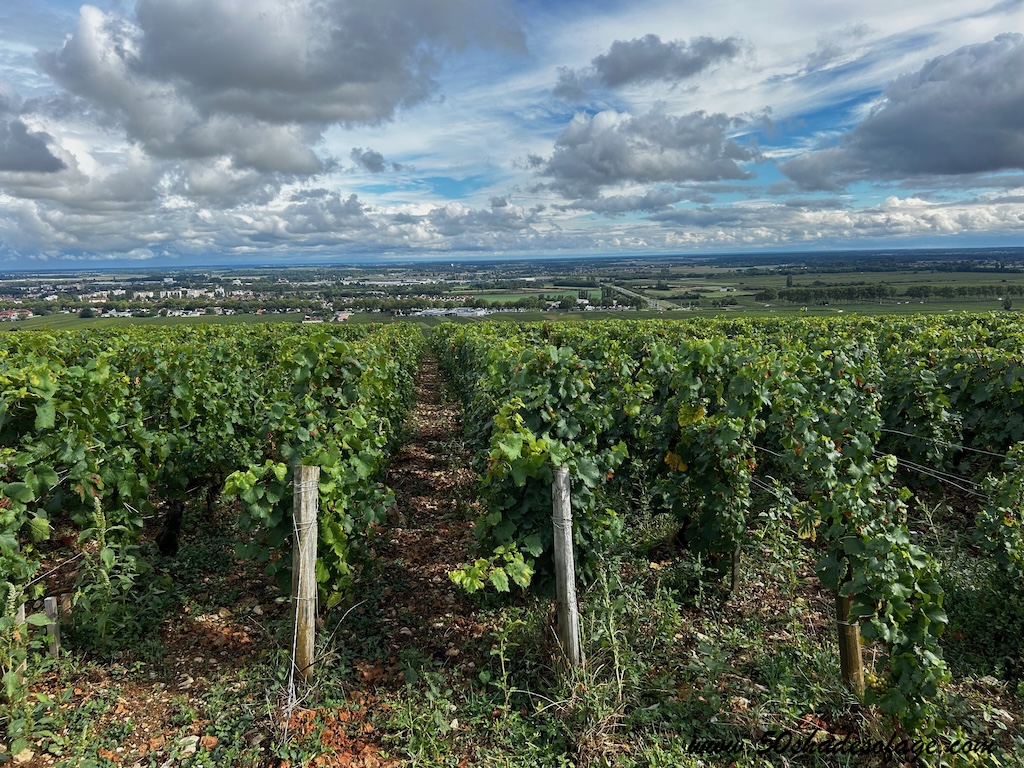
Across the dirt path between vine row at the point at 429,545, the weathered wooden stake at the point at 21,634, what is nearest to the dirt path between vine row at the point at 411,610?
the dirt path between vine row at the point at 429,545

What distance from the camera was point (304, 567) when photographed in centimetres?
414

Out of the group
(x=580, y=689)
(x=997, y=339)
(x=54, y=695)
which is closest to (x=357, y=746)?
(x=580, y=689)

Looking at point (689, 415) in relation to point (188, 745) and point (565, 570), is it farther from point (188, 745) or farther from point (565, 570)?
point (188, 745)

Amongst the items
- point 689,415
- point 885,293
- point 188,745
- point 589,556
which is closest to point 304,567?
point 188,745

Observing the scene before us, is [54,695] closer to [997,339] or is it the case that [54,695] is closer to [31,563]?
[31,563]

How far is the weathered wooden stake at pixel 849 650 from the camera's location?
3812 millimetres

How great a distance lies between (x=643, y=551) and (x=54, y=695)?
5.29m

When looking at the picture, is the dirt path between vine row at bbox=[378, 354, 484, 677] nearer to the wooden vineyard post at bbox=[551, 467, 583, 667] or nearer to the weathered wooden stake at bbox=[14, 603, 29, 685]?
the wooden vineyard post at bbox=[551, 467, 583, 667]

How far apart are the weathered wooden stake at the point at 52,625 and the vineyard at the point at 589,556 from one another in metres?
0.15

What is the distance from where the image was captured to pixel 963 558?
5.81 m

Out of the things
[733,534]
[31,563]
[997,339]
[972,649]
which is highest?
[997,339]

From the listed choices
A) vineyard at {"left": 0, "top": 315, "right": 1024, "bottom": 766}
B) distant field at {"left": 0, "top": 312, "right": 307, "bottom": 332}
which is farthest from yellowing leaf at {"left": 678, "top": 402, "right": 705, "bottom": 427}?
distant field at {"left": 0, "top": 312, "right": 307, "bottom": 332}

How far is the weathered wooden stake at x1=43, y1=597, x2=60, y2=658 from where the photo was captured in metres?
4.21

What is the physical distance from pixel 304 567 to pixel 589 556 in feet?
7.64
